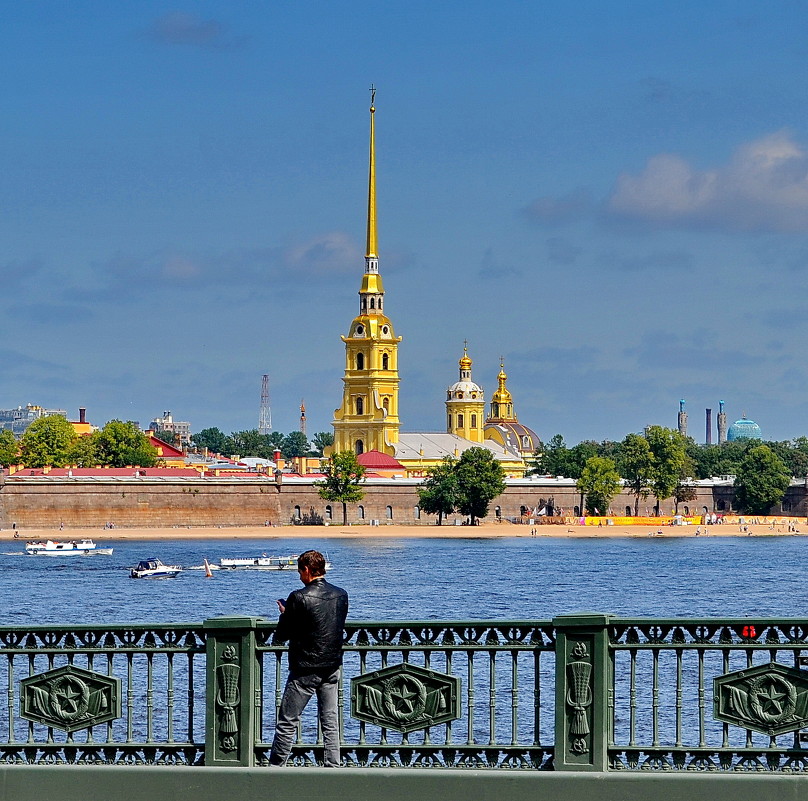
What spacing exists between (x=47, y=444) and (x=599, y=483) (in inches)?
1536

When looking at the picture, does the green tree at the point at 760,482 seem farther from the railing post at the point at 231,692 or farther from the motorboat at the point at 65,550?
the railing post at the point at 231,692

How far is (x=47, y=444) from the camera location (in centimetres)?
11844

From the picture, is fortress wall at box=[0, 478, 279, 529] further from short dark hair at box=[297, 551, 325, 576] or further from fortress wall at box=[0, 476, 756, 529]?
short dark hair at box=[297, 551, 325, 576]

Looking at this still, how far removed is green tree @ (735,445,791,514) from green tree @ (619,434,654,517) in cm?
866

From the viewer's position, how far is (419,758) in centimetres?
859

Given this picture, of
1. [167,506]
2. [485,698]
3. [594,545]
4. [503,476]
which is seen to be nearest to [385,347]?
[503,476]

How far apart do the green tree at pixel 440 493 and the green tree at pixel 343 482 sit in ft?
13.6

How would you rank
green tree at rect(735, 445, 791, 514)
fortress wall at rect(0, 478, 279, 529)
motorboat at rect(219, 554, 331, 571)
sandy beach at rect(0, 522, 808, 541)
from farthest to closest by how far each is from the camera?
green tree at rect(735, 445, 791, 514)
fortress wall at rect(0, 478, 279, 529)
sandy beach at rect(0, 522, 808, 541)
motorboat at rect(219, 554, 331, 571)

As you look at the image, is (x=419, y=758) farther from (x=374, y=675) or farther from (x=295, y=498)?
(x=295, y=498)

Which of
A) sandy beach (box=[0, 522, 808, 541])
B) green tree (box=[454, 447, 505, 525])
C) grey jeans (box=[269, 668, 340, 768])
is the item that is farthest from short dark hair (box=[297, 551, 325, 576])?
green tree (box=[454, 447, 505, 525])

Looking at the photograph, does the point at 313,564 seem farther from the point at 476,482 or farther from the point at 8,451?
the point at 8,451

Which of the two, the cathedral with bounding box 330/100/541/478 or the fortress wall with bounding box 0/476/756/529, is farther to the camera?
the cathedral with bounding box 330/100/541/478

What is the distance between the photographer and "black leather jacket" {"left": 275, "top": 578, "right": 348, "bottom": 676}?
8594mm

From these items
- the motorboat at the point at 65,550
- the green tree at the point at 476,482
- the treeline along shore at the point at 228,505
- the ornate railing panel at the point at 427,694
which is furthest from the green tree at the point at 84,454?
the ornate railing panel at the point at 427,694
